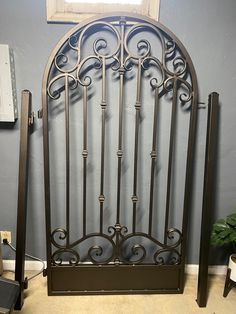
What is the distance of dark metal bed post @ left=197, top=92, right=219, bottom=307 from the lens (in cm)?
140

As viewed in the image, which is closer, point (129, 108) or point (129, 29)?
point (129, 29)

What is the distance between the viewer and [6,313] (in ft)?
3.57

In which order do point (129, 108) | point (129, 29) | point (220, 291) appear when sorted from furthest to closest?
point (220, 291)
point (129, 108)
point (129, 29)

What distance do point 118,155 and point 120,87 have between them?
1.24ft

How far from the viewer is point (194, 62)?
1.48 metres

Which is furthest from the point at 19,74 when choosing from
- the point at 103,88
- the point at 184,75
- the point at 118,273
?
the point at 118,273

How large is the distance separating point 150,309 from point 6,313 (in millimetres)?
793

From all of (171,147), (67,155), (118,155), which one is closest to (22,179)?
(67,155)

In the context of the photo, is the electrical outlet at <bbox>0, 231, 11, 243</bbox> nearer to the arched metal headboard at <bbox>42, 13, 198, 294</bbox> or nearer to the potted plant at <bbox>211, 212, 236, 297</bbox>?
the arched metal headboard at <bbox>42, 13, 198, 294</bbox>

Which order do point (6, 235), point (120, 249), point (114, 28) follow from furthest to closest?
point (6, 235)
point (120, 249)
point (114, 28)

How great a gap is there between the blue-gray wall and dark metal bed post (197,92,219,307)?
5.8 inches

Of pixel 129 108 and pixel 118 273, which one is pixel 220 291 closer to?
pixel 118 273

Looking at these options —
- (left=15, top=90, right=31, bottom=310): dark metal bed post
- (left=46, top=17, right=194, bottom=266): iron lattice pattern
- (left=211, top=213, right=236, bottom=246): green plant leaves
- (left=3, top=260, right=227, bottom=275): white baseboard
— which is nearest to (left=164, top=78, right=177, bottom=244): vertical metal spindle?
(left=46, top=17, right=194, bottom=266): iron lattice pattern

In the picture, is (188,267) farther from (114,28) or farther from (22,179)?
(114,28)
